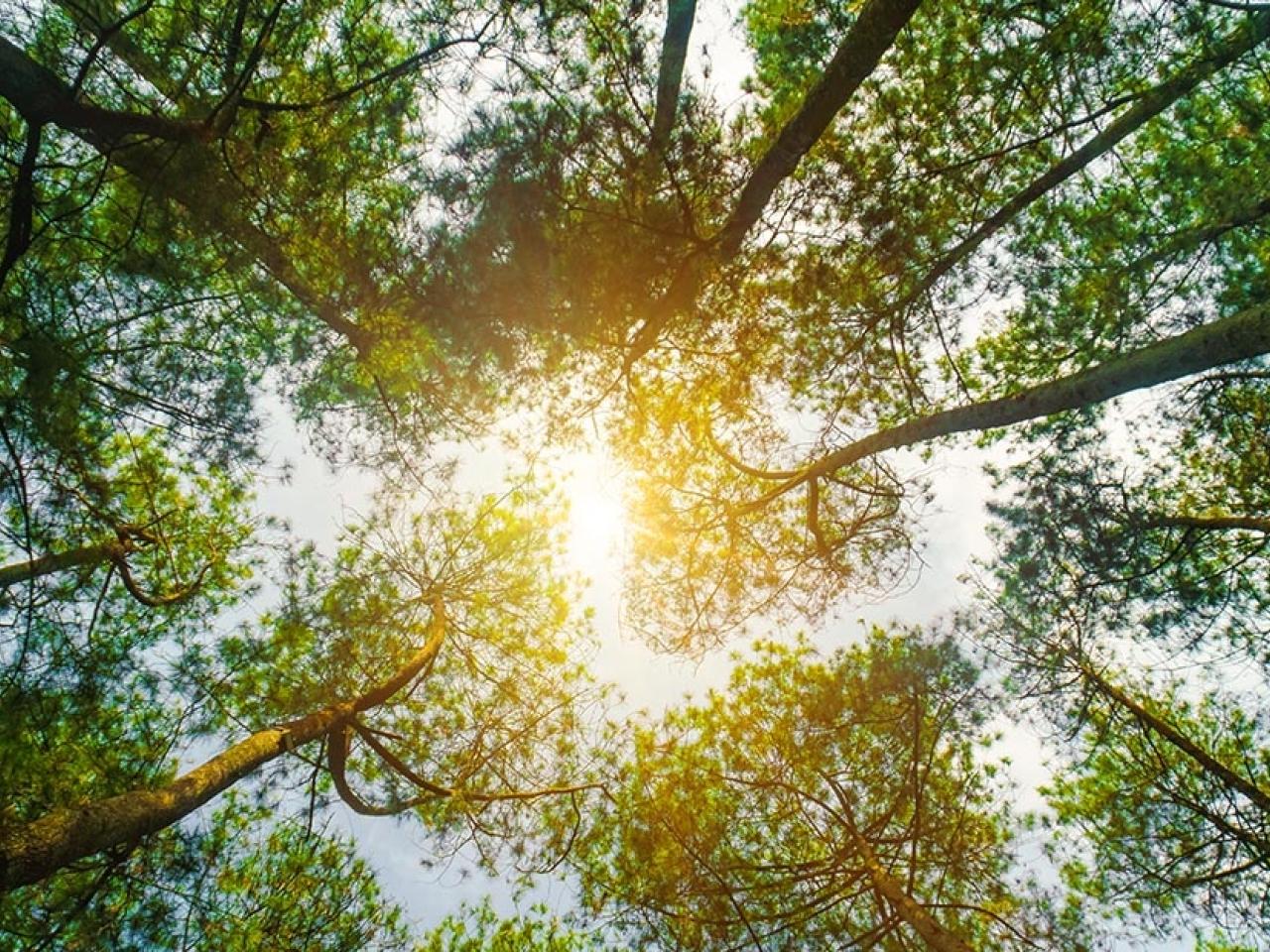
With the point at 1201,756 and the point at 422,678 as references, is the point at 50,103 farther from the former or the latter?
the point at 1201,756

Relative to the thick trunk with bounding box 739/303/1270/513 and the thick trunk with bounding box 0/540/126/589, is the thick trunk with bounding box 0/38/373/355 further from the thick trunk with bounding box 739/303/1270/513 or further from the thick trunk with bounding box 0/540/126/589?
the thick trunk with bounding box 739/303/1270/513

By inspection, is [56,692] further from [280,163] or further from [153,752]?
[280,163]

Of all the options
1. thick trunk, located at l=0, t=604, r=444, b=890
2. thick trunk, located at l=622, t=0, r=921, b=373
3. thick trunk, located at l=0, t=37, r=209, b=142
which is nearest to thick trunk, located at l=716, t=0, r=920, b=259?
thick trunk, located at l=622, t=0, r=921, b=373

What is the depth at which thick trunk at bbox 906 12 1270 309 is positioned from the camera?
3326 millimetres

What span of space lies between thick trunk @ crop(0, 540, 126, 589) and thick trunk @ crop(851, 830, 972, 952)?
5.43 metres

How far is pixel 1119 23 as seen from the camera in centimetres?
348

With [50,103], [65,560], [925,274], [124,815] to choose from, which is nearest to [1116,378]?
[925,274]

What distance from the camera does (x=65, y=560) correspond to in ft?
13.3

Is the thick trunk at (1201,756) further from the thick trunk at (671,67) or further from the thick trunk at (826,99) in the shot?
the thick trunk at (671,67)

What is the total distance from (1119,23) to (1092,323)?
2043 mm

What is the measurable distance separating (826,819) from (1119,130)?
5345 millimetres

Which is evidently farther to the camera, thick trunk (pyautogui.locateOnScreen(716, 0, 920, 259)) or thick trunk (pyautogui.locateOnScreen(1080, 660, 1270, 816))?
thick trunk (pyautogui.locateOnScreen(1080, 660, 1270, 816))

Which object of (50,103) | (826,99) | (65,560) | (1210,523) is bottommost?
(65,560)

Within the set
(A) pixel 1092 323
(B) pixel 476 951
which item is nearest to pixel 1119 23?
(A) pixel 1092 323
